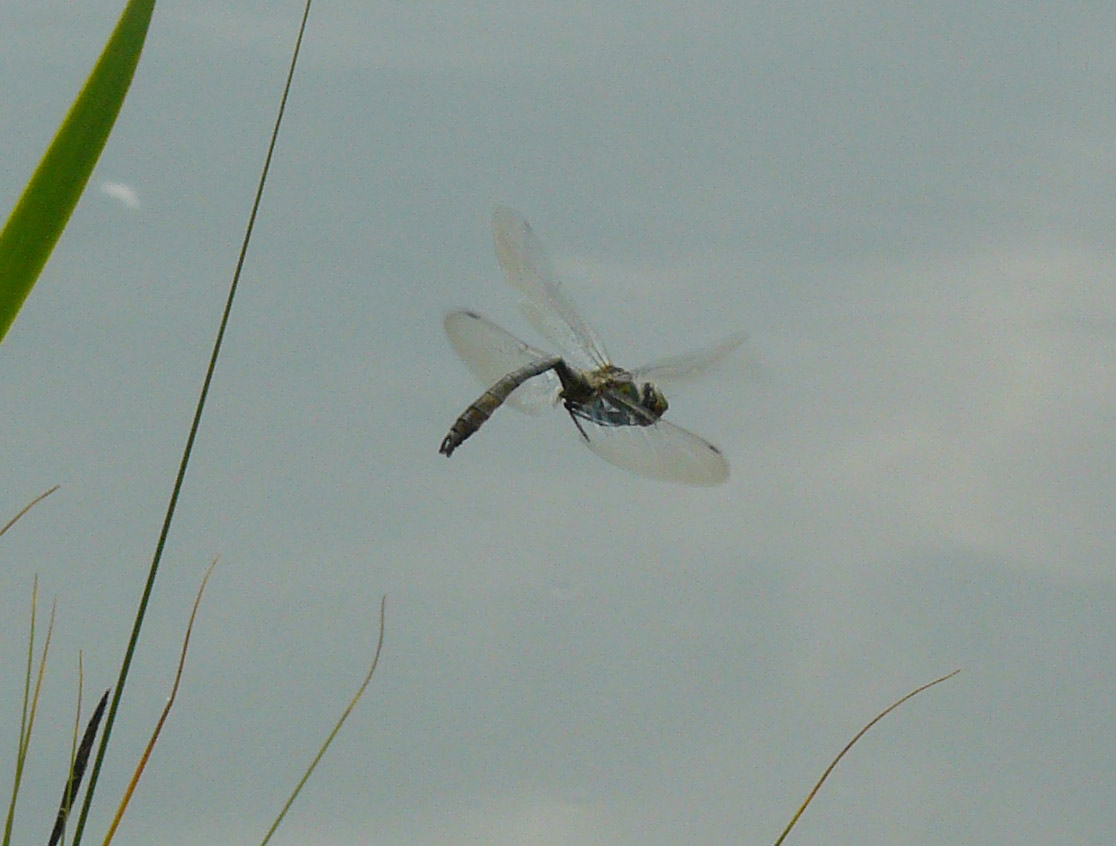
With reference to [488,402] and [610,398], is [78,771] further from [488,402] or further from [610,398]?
[610,398]

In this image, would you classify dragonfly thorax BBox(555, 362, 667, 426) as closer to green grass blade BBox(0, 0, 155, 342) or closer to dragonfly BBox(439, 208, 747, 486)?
dragonfly BBox(439, 208, 747, 486)

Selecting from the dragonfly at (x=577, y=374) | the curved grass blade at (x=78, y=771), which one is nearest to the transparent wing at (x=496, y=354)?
the dragonfly at (x=577, y=374)

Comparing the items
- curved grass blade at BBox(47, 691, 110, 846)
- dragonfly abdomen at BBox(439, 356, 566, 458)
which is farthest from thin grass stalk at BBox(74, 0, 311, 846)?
dragonfly abdomen at BBox(439, 356, 566, 458)

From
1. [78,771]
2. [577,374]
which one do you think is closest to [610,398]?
[577,374]

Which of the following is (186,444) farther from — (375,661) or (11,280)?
(375,661)

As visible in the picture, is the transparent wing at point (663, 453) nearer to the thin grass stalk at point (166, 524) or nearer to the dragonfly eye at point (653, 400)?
the dragonfly eye at point (653, 400)

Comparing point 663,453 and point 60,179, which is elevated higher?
point 60,179

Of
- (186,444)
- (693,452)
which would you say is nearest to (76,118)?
(186,444)
